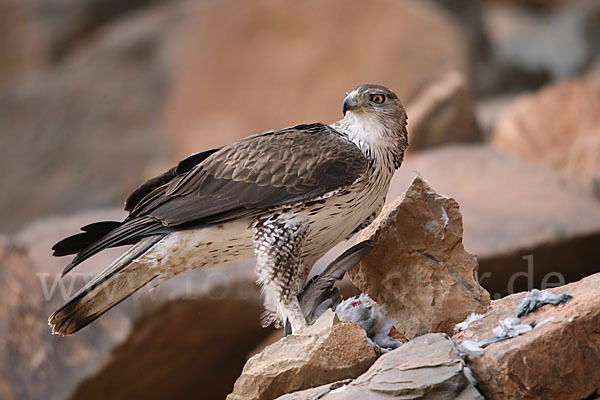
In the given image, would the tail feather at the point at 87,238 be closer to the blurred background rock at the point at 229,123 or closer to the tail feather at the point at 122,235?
the tail feather at the point at 122,235

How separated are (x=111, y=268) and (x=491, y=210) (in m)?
4.41

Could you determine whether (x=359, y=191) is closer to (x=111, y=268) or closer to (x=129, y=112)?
(x=111, y=268)

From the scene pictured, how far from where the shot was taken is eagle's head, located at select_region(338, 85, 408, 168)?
414 centimetres

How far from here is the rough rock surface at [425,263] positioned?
4035 millimetres

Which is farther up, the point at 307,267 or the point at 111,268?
the point at 111,268

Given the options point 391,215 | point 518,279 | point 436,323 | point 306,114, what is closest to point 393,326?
point 436,323

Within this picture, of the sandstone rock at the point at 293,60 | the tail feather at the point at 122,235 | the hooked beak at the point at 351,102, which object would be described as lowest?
the tail feather at the point at 122,235

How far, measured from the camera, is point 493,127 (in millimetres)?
10930

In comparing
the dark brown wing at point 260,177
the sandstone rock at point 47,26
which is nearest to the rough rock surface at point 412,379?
the dark brown wing at point 260,177

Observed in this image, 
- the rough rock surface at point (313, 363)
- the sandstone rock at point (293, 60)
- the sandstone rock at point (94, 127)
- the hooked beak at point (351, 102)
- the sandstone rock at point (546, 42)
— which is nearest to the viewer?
the rough rock surface at point (313, 363)

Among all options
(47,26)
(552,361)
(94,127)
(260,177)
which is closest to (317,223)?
(260,177)

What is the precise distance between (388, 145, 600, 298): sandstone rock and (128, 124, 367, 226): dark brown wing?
3089mm

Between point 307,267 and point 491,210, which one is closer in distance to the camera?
point 307,267

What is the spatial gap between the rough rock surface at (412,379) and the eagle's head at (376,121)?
1056mm
